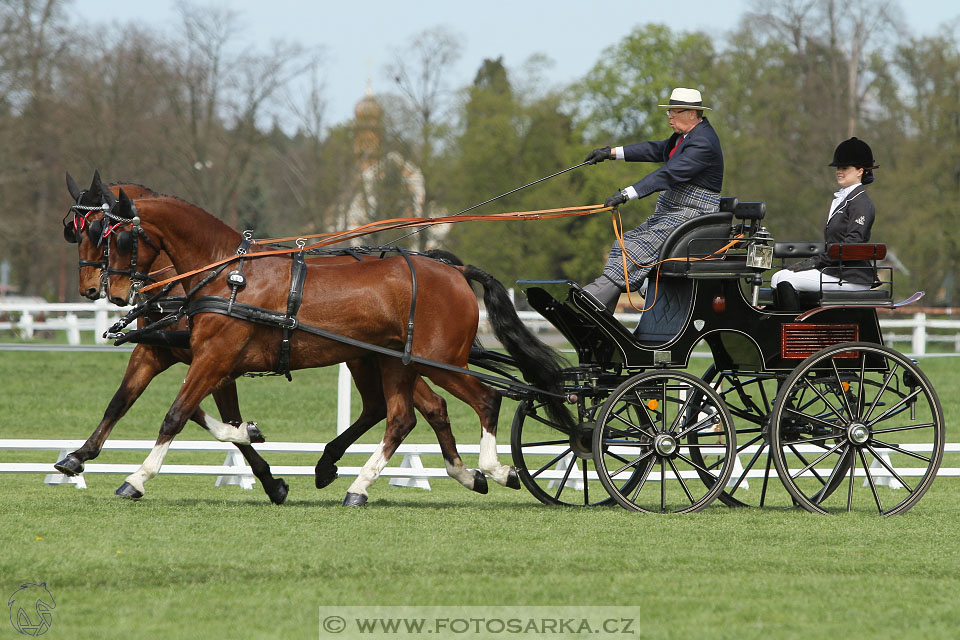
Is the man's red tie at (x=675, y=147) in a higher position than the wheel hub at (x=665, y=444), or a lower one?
higher

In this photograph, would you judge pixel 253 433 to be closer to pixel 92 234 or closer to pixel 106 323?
pixel 92 234

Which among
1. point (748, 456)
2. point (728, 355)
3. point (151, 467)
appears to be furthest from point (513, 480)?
point (748, 456)

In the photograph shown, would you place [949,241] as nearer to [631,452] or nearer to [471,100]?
[471,100]

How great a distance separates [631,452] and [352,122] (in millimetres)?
30116

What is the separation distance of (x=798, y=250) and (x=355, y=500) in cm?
330

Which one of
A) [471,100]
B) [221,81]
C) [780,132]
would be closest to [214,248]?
[221,81]

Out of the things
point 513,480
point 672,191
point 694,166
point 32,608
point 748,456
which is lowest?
point 748,456

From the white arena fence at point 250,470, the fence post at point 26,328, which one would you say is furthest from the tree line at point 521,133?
the white arena fence at point 250,470

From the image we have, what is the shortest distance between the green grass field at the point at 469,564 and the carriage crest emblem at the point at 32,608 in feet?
0.16

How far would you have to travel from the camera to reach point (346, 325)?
7.73 m

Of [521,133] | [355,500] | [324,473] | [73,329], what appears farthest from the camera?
[521,133]

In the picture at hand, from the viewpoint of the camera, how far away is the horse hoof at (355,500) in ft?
25.3

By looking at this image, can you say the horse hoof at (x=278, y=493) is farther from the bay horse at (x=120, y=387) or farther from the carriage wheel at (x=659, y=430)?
the carriage wheel at (x=659, y=430)

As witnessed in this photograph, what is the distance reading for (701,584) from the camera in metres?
5.26
